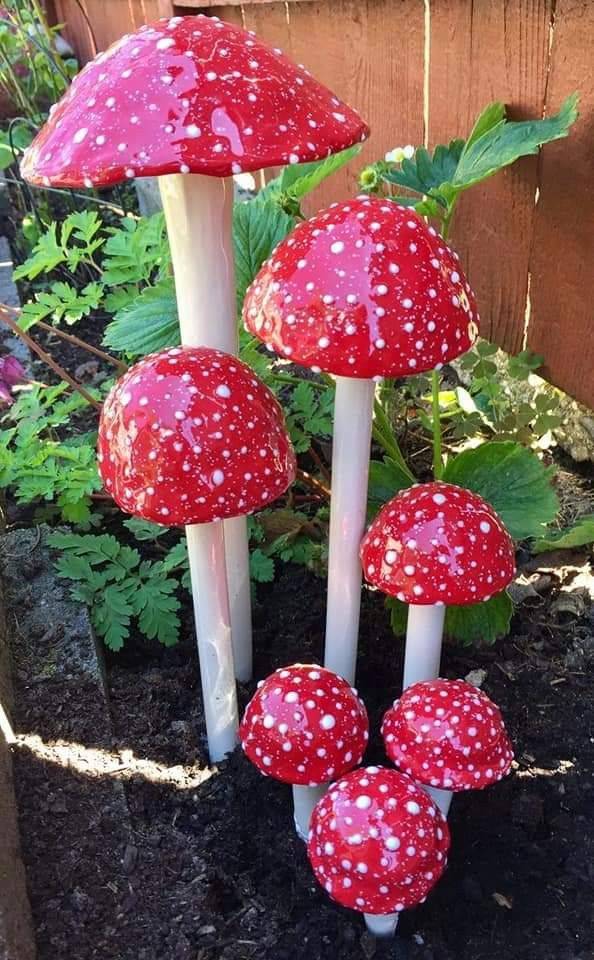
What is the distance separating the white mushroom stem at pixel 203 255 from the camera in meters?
1.45

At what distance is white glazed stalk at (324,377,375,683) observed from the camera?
4.98 feet

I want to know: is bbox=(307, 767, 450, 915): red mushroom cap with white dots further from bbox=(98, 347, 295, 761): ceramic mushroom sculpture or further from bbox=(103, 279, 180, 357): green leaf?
bbox=(103, 279, 180, 357): green leaf

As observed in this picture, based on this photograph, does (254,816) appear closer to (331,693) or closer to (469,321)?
(331,693)

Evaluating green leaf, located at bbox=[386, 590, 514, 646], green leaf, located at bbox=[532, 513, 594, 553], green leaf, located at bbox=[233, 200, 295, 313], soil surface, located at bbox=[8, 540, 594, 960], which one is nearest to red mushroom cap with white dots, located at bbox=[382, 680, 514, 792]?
soil surface, located at bbox=[8, 540, 594, 960]

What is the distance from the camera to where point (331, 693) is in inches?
57.7

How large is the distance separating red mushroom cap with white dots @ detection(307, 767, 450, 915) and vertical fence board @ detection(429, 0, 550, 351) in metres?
1.55

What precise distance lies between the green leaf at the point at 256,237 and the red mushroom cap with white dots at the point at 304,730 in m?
0.97

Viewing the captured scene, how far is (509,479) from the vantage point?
6.38ft

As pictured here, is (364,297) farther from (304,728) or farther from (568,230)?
(568,230)

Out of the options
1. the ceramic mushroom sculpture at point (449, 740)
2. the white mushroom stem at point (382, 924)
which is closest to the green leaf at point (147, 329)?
the ceramic mushroom sculpture at point (449, 740)

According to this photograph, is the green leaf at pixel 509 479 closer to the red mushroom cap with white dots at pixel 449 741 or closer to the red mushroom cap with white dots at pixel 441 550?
the red mushroom cap with white dots at pixel 441 550

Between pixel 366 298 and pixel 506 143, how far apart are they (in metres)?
0.79

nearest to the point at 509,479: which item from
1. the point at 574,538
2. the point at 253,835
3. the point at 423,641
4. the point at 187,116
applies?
the point at 574,538

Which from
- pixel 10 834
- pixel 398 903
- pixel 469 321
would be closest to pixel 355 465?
pixel 469 321
